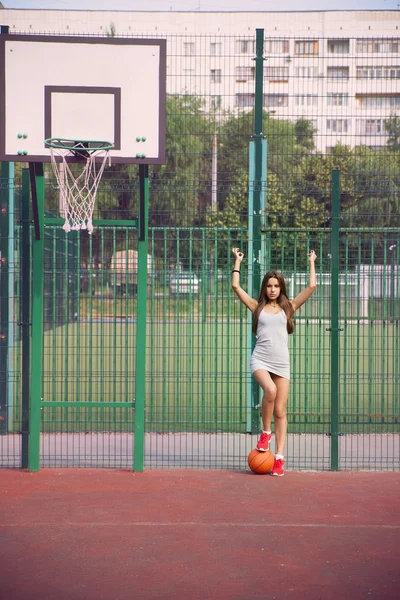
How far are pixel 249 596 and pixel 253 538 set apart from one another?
114cm

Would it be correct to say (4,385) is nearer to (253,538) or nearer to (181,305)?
(181,305)

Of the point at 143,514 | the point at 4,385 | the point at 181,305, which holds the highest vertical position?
the point at 181,305

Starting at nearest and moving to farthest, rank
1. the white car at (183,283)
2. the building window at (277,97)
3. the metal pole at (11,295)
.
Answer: the metal pole at (11,295), the white car at (183,283), the building window at (277,97)

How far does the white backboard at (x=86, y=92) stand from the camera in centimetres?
768

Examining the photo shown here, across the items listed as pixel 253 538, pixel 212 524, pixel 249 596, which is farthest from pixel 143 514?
pixel 249 596

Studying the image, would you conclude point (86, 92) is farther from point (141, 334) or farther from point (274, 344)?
point (274, 344)

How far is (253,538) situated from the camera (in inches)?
225

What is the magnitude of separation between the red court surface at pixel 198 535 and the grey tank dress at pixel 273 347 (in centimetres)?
98

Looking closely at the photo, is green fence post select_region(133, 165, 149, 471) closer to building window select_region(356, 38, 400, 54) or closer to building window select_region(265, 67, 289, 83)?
building window select_region(265, 67, 289, 83)

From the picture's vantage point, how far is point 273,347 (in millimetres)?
7750

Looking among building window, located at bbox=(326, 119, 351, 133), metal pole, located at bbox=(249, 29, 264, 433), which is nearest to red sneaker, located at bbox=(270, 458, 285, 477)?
metal pole, located at bbox=(249, 29, 264, 433)

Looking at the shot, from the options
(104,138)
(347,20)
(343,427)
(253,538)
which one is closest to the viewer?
(253,538)

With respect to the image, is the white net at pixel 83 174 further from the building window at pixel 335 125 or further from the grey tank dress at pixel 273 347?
the building window at pixel 335 125

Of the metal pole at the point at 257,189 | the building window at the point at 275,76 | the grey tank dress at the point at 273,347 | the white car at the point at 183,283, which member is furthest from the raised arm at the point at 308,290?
the building window at the point at 275,76
